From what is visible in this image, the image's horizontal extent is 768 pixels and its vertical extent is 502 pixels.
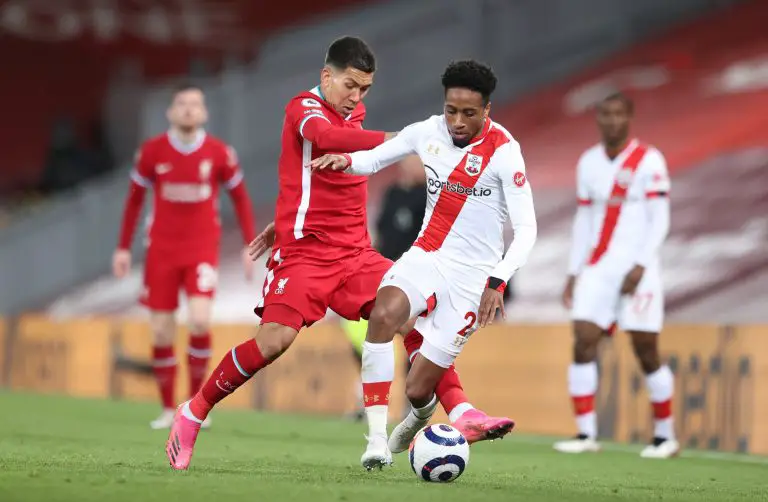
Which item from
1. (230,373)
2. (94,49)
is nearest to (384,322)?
(230,373)

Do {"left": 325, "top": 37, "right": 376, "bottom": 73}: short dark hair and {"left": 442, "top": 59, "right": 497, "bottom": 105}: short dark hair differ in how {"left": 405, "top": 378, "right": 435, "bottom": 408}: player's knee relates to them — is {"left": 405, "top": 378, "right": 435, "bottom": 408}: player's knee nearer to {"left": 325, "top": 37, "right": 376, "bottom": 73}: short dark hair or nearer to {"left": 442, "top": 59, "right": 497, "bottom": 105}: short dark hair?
{"left": 442, "top": 59, "right": 497, "bottom": 105}: short dark hair

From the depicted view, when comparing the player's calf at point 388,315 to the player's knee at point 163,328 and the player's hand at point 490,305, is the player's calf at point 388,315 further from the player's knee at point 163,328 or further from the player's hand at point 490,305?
the player's knee at point 163,328

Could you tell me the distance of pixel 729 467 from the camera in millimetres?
8797

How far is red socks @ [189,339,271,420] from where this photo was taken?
7.03 m

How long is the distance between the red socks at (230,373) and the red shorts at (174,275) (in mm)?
3478

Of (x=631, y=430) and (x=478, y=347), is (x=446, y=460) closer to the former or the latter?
(x=631, y=430)

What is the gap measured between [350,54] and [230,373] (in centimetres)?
167

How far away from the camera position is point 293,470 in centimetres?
718

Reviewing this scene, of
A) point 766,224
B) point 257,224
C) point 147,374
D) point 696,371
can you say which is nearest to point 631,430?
point 696,371

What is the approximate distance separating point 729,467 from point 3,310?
13.1 meters

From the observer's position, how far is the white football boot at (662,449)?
376 inches

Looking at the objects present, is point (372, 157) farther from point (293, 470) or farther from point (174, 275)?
point (174, 275)

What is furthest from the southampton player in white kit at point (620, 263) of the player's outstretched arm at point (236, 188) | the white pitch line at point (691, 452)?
the player's outstretched arm at point (236, 188)

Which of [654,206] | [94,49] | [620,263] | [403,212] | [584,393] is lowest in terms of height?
[584,393]
